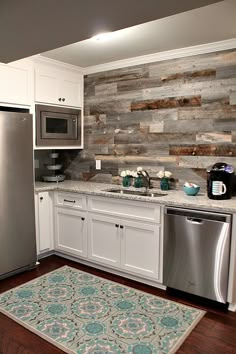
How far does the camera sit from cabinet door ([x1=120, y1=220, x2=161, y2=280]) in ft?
9.29

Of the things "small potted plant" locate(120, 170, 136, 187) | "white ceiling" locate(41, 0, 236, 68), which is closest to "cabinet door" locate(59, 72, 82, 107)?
"white ceiling" locate(41, 0, 236, 68)

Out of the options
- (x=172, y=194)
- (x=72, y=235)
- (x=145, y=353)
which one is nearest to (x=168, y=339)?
(x=145, y=353)

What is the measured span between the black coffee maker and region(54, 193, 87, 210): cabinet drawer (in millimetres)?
1391

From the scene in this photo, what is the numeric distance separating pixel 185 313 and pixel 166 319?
0.20 meters

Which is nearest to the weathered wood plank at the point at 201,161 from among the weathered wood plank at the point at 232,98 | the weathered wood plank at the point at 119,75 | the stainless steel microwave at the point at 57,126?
the weathered wood plank at the point at 232,98

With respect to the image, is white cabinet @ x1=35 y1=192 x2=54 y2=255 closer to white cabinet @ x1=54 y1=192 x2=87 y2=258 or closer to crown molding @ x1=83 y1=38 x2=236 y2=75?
white cabinet @ x1=54 y1=192 x2=87 y2=258

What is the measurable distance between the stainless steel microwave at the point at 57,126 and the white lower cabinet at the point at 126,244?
1.07 meters

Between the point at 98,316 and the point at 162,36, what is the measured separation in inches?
98.6

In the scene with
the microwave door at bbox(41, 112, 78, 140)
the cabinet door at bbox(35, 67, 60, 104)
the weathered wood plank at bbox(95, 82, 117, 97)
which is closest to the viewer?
the cabinet door at bbox(35, 67, 60, 104)

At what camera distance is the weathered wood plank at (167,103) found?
312 cm

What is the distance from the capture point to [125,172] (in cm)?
356

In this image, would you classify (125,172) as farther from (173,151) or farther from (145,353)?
(145,353)

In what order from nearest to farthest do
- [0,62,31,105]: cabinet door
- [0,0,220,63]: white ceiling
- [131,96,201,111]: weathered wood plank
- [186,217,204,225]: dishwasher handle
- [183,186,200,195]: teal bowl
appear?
1. [0,0,220,63]: white ceiling
2. [186,217,204,225]: dishwasher handle
3. [183,186,200,195]: teal bowl
4. [0,62,31,105]: cabinet door
5. [131,96,201,111]: weathered wood plank

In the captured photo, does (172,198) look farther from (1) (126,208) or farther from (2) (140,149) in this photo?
(2) (140,149)
